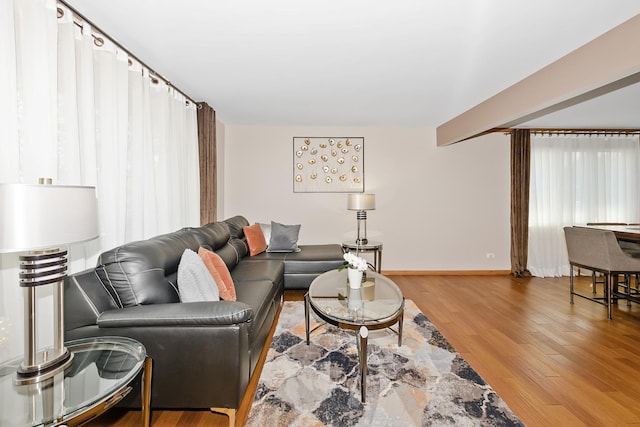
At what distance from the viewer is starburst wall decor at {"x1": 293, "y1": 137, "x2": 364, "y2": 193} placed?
5211 mm

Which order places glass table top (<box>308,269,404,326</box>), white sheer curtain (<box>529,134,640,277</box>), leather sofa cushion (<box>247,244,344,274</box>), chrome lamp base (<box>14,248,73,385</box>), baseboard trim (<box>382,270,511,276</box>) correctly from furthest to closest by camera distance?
baseboard trim (<box>382,270,511,276</box>) < white sheer curtain (<box>529,134,640,277</box>) < leather sofa cushion (<box>247,244,344,274</box>) < glass table top (<box>308,269,404,326</box>) < chrome lamp base (<box>14,248,73,385</box>)

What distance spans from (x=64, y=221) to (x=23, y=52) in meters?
1.19

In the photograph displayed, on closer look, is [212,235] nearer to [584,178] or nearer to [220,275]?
[220,275]

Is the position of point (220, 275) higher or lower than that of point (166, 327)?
higher

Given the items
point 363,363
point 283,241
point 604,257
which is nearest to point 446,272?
point 604,257

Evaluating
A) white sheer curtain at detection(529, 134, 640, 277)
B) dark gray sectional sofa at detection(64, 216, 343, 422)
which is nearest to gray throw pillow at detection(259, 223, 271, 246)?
dark gray sectional sofa at detection(64, 216, 343, 422)

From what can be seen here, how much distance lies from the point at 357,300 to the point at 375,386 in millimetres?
610

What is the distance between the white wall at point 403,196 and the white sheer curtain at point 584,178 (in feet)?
1.83

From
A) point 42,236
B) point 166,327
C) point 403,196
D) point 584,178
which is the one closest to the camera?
point 42,236

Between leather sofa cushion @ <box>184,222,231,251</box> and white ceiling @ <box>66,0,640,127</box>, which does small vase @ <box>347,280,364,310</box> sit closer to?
leather sofa cushion @ <box>184,222,231,251</box>

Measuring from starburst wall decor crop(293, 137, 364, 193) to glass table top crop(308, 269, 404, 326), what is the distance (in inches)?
94.8

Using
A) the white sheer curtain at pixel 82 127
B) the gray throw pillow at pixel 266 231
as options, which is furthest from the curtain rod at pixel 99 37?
the gray throw pillow at pixel 266 231

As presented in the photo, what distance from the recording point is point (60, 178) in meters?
1.93

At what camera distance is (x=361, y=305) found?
7.72ft
